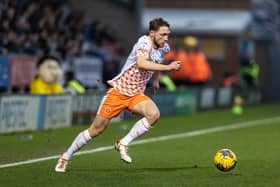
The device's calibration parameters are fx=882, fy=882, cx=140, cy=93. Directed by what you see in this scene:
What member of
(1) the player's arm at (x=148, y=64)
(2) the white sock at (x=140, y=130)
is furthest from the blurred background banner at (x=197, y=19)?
(1) the player's arm at (x=148, y=64)

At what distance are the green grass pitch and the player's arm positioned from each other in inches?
53.6

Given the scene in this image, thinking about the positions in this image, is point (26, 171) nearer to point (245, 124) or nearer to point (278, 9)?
point (245, 124)

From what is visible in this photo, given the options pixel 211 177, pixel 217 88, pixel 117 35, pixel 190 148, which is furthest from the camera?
pixel 117 35

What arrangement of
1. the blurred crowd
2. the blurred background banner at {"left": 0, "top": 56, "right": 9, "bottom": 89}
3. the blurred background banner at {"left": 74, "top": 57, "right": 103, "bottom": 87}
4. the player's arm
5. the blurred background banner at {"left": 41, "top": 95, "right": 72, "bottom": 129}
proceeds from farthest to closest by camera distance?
the blurred background banner at {"left": 74, "top": 57, "right": 103, "bottom": 87} < the blurred crowd < the blurred background banner at {"left": 0, "top": 56, "right": 9, "bottom": 89} < the blurred background banner at {"left": 41, "top": 95, "right": 72, "bottom": 129} < the player's arm

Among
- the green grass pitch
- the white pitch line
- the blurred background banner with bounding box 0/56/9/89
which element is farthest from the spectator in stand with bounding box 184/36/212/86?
the blurred background banner with bounding box 0/56/9/89

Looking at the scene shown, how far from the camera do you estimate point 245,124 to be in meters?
22.9

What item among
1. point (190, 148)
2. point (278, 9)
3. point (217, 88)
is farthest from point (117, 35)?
point (190, 148)

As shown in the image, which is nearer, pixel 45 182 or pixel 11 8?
pixel 45 182

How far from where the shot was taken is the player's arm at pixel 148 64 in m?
10.9

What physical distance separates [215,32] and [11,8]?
56.5ft

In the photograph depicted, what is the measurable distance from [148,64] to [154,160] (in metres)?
2.41

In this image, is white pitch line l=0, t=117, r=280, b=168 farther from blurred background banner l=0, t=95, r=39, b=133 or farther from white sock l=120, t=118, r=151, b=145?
blurred background banner l=0, t=95, r=39, b=133

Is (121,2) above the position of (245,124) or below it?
above

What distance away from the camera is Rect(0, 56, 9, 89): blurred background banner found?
808 inches
